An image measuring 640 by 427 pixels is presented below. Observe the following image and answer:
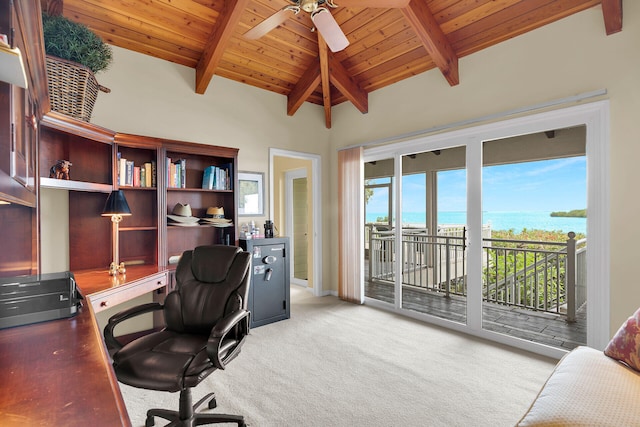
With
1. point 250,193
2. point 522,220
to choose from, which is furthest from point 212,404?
point 522,220

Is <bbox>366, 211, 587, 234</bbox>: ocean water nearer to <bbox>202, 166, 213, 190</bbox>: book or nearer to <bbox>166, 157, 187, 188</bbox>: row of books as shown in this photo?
<bbox>202, 166, 213, 190</bbox>: book

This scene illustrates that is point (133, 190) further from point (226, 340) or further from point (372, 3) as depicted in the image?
point (372, 3)

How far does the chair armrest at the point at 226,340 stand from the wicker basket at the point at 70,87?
6.12ft

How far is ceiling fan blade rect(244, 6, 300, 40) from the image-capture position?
227 cm

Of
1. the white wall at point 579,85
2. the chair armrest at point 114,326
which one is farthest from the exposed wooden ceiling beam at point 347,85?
the chair armrest at point 114,326

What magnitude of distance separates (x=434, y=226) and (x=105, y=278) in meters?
4.43

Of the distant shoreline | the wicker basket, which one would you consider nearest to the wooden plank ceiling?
the wicker basket

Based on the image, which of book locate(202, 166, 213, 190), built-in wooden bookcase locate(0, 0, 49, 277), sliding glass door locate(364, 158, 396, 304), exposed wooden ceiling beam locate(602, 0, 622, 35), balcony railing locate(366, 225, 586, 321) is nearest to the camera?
built-in wooden bookcase locate(0, 0, 49, 277)

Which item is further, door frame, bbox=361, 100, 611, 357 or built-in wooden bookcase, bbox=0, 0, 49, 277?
door frame, bbox=361, 100, 611, 357

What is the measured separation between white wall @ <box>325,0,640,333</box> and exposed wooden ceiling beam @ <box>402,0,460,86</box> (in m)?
0.14

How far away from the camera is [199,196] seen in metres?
3.57

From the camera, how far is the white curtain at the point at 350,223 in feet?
14.3

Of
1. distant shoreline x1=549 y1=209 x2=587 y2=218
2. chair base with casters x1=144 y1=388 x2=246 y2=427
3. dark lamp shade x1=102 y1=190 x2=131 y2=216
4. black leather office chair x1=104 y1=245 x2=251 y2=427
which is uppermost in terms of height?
dark lamp shade x1=102 y1=190 x2=131 y2=216

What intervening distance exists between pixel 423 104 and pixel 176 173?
2826 millimetres
